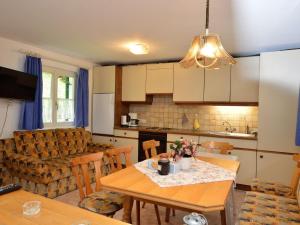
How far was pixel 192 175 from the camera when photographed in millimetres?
1927

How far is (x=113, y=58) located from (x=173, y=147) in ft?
10.2

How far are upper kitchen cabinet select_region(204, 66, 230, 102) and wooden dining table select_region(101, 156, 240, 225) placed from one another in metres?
2.50

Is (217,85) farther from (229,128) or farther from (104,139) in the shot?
(104,139)

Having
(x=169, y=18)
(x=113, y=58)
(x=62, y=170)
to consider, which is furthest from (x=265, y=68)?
(x=62, y=170)

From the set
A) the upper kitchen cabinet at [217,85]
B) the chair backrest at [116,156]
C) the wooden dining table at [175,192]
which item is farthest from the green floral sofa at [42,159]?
the upper kitchen cabinet at [217,85]

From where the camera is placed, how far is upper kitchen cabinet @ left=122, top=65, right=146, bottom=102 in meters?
4.87

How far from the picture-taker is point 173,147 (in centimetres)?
214

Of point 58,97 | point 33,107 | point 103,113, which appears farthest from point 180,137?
point 33,107

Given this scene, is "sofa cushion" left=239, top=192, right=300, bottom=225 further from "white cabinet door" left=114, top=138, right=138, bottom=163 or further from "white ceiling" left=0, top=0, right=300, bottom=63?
"white cabinet door" left=114, top=138, right=138, bottom=163

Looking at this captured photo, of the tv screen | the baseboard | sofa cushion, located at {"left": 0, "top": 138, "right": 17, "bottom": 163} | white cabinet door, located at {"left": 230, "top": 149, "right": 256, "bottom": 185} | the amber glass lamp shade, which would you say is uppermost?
the amber glass lamp shade

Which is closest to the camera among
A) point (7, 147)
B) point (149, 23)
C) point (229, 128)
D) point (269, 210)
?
point (269, 210)

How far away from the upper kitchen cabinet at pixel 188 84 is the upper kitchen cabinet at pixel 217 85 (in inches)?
4.5

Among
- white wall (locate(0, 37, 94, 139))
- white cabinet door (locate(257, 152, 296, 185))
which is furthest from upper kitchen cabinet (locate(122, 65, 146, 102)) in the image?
white cabinet door (locate(257, 152, 296, 185))

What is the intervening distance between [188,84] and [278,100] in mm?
1562
